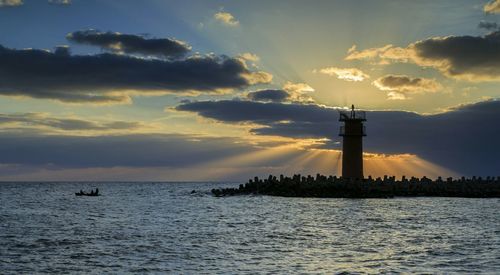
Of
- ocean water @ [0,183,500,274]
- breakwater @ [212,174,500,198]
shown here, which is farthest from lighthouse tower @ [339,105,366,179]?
ocean water @ [0,183,500,274]

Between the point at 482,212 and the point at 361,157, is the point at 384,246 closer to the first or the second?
the point at 482,212

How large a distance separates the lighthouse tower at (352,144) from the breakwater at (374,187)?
1028mm

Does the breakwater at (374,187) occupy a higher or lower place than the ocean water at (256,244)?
higher

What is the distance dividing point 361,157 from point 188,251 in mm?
41566

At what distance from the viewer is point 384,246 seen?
23.3 m

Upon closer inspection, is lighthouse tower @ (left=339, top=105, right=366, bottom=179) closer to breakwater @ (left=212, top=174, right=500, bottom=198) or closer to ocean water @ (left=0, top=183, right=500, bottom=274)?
breakwater @ (left=212, top=174, right=500, bottom=198)

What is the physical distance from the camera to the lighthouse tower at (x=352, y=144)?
60.3 metres

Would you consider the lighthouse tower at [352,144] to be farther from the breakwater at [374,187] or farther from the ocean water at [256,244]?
the ocean water at [256,244]

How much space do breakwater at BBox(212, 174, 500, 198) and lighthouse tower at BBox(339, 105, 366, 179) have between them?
1028mm

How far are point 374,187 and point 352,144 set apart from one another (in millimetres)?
5103

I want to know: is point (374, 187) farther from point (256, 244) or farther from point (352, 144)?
point (256, 244)

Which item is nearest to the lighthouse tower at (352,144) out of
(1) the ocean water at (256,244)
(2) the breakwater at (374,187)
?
(2) the breakwater at (374,187)

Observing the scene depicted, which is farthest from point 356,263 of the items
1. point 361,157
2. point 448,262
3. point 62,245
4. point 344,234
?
point 361,157

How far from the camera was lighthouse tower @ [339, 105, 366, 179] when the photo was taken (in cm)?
6034
